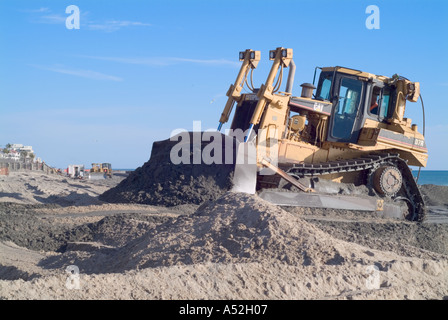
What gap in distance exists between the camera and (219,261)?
6.22m

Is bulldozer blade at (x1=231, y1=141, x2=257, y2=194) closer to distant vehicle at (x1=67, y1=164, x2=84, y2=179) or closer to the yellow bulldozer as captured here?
the yellow bulldozer

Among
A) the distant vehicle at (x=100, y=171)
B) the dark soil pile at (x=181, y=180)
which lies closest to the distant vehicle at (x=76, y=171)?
the distant vehicle at (x=100, y=171)

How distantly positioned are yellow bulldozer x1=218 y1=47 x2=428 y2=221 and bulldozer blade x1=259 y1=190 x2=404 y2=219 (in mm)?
24

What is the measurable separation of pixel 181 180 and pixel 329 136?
154 inches

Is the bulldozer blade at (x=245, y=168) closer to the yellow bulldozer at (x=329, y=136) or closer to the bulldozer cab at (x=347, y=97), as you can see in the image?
the yellow bulldozer at (x=329, y=136)

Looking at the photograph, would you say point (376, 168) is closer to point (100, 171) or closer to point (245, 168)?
point (245, 168)

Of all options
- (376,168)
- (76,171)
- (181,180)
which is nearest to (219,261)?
(181,180)

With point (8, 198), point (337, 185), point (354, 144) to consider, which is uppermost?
point (354, 144)

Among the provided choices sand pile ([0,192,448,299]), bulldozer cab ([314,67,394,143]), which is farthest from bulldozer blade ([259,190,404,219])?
sand pile ([0,192,448,299])
